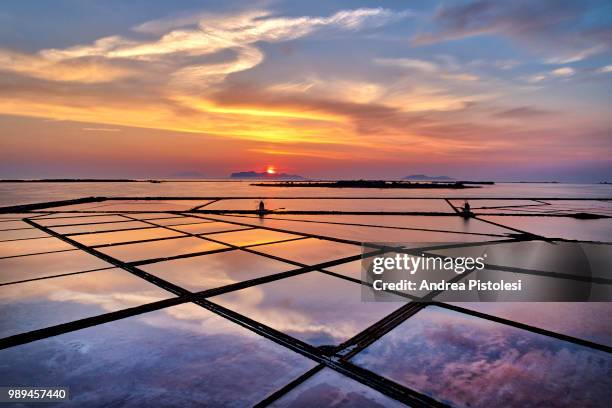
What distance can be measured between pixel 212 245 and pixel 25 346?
3.18 metres

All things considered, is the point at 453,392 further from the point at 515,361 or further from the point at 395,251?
the point at 395,251

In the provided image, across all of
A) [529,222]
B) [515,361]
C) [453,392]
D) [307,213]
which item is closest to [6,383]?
[453,392]

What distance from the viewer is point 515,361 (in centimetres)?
184

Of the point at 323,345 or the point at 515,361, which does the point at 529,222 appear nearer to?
the point at 515,361

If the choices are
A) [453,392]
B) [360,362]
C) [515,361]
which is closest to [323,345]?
[360,362]

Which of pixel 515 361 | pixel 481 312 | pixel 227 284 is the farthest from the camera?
pixel 227 284

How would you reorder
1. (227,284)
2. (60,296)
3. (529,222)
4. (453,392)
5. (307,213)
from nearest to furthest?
(453,392) → (60,296) → (227,284) → (529,222) → (307,213)

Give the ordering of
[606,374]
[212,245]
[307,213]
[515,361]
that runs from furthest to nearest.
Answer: [307,213] → [212,245] → [515,361] → [606,374]

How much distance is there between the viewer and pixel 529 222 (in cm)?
848

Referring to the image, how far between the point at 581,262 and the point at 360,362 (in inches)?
158

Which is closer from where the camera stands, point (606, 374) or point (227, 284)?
point (606, 374)

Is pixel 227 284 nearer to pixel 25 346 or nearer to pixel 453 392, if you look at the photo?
pixel 25 346

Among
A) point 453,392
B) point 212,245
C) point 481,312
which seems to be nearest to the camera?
point 453,392

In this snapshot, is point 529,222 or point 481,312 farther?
point 529,222
